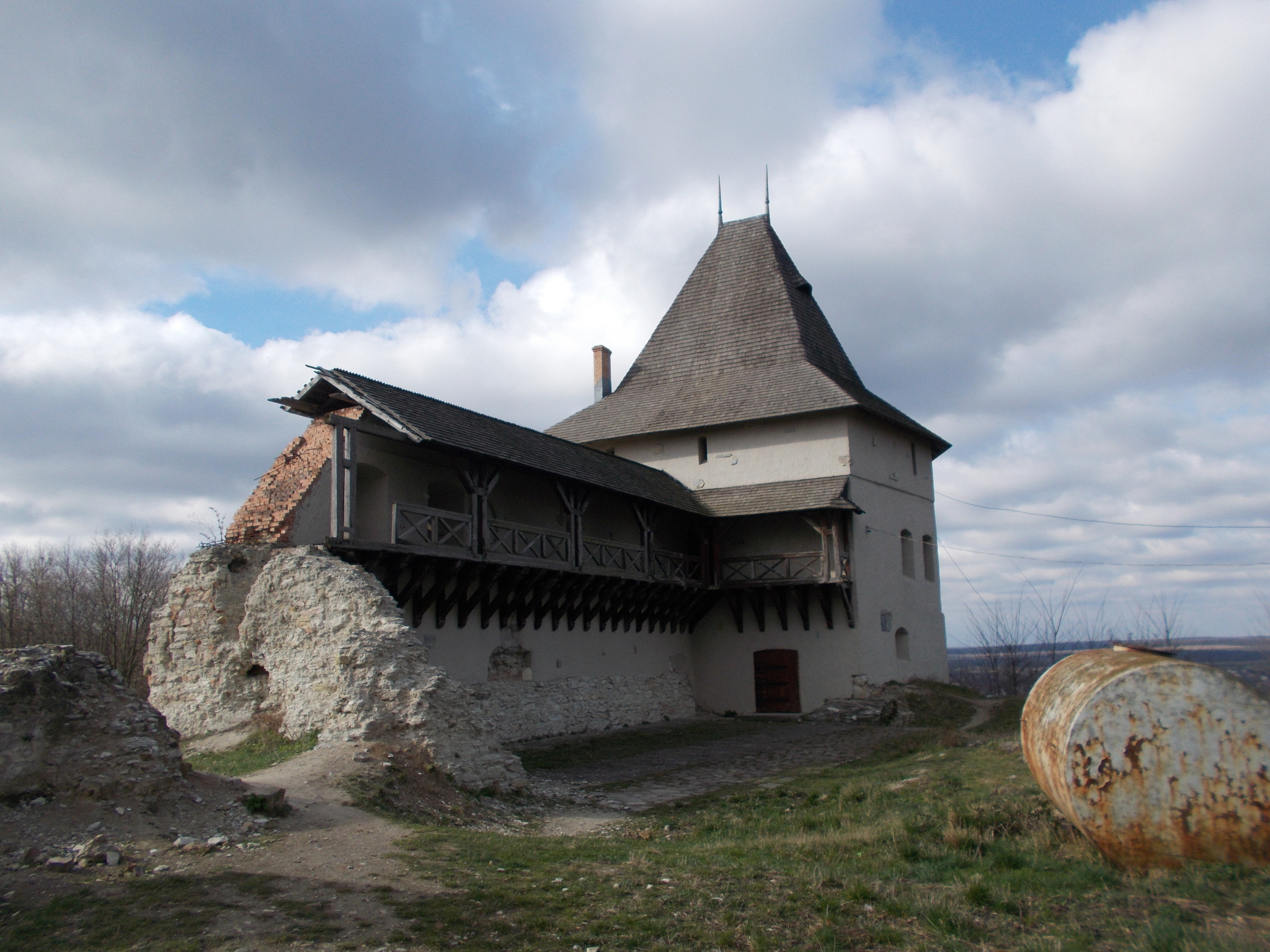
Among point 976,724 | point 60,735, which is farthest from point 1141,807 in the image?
point 976,724

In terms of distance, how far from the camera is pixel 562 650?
17.1 m

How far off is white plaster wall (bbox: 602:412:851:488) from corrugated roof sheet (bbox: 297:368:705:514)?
7.68 ft

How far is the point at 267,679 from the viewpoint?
1219 centimetres

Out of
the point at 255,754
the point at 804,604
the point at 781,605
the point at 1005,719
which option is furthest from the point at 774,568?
the point at 255,754

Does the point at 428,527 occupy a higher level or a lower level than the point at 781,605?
higher

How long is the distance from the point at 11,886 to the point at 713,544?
1718cm

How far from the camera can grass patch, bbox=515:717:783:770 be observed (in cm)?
1398

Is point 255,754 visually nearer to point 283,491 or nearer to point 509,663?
point 283,491

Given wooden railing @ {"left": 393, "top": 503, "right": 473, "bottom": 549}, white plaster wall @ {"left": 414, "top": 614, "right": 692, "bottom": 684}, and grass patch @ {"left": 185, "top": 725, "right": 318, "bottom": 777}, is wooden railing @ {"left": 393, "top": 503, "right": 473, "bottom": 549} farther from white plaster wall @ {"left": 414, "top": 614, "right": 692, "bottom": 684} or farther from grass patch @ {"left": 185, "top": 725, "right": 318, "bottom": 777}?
grass patch @ {"left": 185, "top": 725, "right": 318, "bottom": 777}

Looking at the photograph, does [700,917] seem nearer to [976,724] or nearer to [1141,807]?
[1141,807]

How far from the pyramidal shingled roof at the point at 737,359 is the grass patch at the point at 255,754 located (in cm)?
1362

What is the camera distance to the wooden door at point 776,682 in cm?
2153

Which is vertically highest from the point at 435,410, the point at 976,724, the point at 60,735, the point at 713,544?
the point at 435,410

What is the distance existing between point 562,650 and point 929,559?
1262 cm
